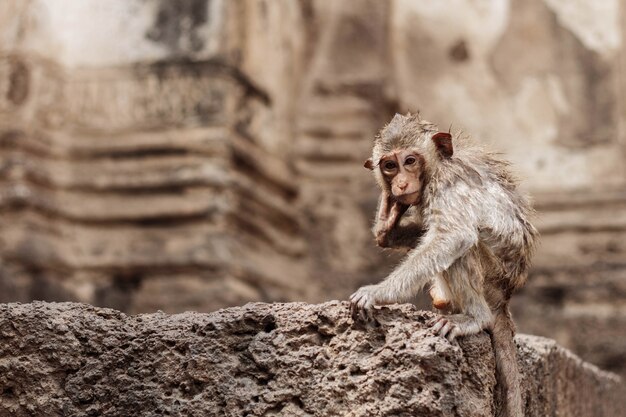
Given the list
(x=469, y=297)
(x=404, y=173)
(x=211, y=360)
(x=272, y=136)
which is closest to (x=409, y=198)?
(x=404, y=173)

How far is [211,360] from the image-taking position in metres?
3.43

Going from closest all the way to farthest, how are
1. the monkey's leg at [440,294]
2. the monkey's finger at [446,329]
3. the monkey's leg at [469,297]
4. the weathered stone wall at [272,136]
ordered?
the monkey's finger at [446,329] < the monkey's leg at [469,297] < the monkey's leg at [440,294] < the weathered stone wall at [272,136]

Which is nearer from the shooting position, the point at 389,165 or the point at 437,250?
the point at 437,250

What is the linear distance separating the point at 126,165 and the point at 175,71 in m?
0.75

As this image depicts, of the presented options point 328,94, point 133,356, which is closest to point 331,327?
point 133,356

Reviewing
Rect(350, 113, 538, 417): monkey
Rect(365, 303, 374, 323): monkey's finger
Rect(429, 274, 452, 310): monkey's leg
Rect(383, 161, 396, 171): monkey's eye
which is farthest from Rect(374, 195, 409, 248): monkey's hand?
Rect(365, 303, 374, 323): monkey's finger

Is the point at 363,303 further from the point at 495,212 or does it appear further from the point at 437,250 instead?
the point at 495,212

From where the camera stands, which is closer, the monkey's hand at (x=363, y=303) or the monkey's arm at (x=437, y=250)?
the monkey's hand at (x=363, y=303)

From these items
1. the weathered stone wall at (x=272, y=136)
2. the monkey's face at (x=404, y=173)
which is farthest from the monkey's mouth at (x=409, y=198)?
the weathered stone wall at (x=272, y=136)

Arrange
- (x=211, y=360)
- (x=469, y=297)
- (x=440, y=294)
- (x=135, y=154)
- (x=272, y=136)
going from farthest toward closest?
(x=272, y=136)
(x=135, y=154)
(x=440, y=294)
(x=469, y=297)
(x=211, y=360)

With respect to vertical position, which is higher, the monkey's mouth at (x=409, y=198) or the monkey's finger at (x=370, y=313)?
the monkey's mouth at (x=409, y=198)

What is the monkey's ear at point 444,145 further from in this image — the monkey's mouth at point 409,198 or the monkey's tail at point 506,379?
the monkey's tail at point 506,379

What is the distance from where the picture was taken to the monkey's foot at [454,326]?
3.28m

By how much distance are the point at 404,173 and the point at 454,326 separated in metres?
0.68
